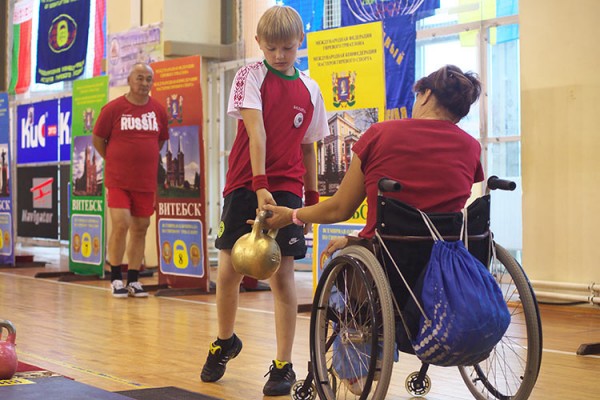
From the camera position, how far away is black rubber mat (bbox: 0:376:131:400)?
2.75m

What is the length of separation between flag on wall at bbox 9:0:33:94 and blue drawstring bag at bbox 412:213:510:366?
10329 mm

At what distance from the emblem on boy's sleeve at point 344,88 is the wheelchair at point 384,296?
8.89ft

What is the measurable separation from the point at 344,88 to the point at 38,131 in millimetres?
6325

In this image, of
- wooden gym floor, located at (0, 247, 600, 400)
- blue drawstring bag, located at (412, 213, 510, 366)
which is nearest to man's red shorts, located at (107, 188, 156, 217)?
wooden gym floor, located at (0, 247, 600, 400)

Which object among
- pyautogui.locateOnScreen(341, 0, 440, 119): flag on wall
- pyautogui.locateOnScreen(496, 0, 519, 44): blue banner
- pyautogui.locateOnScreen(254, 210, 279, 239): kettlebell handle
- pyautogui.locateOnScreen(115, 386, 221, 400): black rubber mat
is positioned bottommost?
pyautogui.locateOnScreen(115, 386, 221, 400): black rubber mat

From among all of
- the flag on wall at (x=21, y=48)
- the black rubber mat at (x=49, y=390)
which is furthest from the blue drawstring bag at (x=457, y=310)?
the flag on wall at (x=21, y=48)

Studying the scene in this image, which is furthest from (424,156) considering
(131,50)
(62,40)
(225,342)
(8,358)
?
(62,40)

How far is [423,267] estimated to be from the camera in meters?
2.43

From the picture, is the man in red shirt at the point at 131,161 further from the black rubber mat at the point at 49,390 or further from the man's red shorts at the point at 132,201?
the black rubber mat at the point at 49,390

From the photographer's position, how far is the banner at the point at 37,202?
A: 10125 millimetres

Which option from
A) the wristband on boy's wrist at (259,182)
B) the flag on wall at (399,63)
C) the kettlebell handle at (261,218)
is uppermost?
the flag on wall at (399,63)

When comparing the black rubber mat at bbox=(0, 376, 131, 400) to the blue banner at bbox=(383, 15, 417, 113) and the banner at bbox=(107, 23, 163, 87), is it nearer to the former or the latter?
the blue banner at bbox=(383, 15, 417, 113)

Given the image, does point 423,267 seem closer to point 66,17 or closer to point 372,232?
point 372,232

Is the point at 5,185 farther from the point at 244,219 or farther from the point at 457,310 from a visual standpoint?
the point at 457,310
